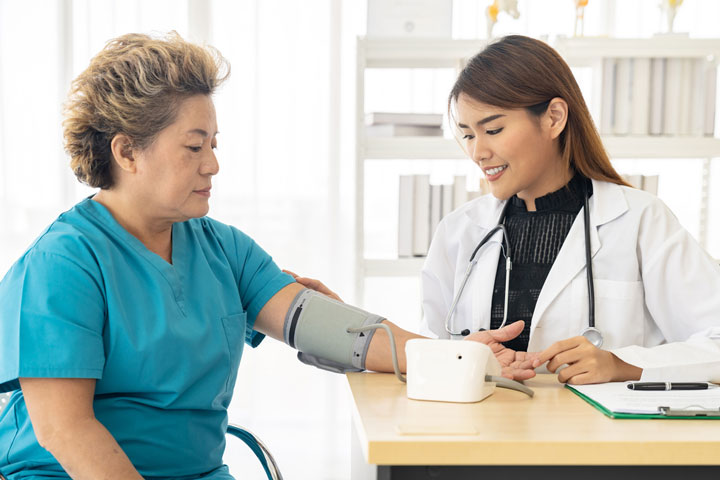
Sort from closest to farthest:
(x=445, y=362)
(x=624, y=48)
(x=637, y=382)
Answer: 1. (x=445, y=362)
2. (x=637, y=382)
3. (x=624, y=48)

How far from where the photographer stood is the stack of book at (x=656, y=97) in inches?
101

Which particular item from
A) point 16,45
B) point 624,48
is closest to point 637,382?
point 624,48

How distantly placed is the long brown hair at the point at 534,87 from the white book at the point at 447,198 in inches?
37.8

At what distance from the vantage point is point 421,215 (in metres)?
2.64

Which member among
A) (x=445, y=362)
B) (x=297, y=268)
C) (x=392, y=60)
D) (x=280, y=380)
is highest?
(x=392, y=60)

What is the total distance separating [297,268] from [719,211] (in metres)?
1.73

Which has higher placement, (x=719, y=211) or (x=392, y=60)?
(x=392, y=60)

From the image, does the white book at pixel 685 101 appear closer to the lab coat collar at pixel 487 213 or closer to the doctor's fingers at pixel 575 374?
the lab coat collar at pixel 487 213

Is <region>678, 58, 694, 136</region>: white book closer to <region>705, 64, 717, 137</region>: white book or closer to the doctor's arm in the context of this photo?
<region>705, 64, 717, 137</region>: white book

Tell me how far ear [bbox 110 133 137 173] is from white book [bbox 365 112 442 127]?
1.34 meters

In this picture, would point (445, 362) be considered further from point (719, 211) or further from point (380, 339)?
point (719, 211)

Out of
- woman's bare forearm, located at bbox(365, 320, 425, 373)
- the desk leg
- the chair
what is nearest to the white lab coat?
woman's bare forearm, located at bbox(365, 320, 425, 373)

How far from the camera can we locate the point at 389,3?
2.58 m

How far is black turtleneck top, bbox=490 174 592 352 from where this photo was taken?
164cm
